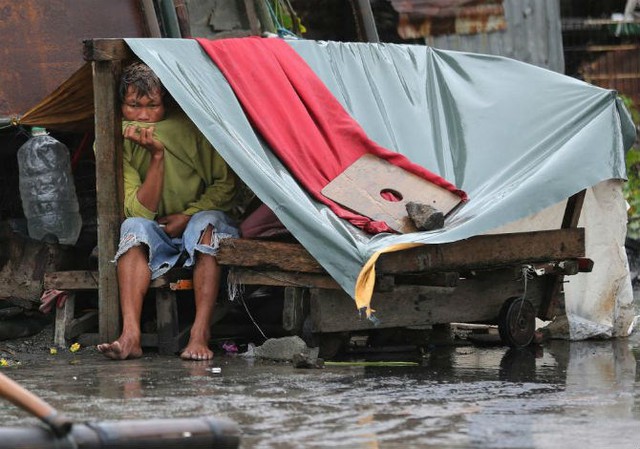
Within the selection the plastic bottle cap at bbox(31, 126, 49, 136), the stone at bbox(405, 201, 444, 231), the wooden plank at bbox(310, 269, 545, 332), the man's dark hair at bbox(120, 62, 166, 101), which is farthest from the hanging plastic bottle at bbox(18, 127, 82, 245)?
the stone at bbox(405, 201, 444, 231)

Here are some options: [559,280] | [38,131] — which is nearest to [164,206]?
[38,131]

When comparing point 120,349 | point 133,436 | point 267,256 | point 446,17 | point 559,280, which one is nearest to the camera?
point 133,436

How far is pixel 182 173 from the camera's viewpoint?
7.39 m

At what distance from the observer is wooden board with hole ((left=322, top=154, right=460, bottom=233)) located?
702 cm

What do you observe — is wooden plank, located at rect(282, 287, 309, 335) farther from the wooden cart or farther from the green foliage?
the green foliage

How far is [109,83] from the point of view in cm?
715

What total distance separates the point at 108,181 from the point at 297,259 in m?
1.24

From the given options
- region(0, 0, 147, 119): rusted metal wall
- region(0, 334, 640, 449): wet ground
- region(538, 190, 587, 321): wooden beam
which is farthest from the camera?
region(0, 0, 147, 119): rusted metal wall

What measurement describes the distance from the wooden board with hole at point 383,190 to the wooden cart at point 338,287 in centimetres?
34

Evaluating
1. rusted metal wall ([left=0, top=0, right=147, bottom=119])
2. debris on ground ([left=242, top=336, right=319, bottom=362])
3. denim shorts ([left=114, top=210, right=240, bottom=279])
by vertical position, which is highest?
rusted metal wall ([left=0, top=0, right=147, bottom=119])

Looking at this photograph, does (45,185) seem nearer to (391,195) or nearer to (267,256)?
(267,256)

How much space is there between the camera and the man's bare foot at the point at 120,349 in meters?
6.87

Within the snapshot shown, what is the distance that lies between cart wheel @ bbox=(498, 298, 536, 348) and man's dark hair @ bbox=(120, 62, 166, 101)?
251 centimetres

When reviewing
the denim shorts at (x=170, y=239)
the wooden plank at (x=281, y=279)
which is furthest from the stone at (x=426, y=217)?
the denim shorts at (x=170, y=239)
